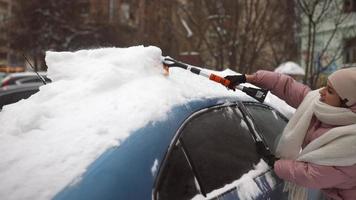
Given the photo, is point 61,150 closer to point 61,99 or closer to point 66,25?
point 61,99

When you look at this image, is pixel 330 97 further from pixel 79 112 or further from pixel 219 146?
pixel 79 112

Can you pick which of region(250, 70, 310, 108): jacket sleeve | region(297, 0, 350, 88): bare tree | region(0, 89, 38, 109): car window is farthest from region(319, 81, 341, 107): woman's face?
region(297, 0, 350, 88): bare tree

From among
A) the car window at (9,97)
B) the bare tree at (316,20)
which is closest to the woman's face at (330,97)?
the car window at (9,97)

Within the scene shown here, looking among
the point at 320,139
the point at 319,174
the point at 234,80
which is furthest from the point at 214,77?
the point at 319,174

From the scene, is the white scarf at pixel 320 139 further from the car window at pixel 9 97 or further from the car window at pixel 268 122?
the car window at pixel 9 97

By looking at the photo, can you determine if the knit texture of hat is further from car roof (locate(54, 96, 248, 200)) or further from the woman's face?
car roof (locate(54, 96, 248, 200))

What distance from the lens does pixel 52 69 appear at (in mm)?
3082

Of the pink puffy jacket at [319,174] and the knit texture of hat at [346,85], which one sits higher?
the knit texture of hat at [346,85]

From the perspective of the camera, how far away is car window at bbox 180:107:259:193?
104 inches

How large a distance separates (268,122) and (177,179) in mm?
1513

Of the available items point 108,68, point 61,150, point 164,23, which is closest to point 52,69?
point 108,68

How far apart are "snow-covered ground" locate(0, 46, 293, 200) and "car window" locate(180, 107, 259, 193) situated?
140mm

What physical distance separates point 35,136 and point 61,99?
0.31 meters

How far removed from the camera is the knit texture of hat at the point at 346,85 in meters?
2.94
